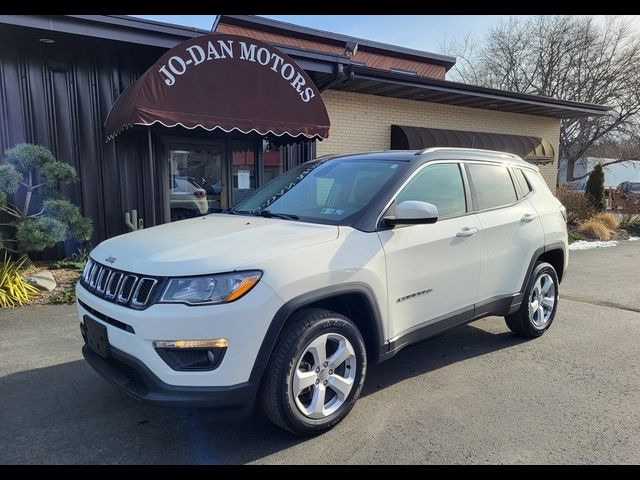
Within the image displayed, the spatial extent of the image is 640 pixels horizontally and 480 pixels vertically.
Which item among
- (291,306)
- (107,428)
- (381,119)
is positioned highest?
(381,119)

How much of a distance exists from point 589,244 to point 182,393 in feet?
39.8

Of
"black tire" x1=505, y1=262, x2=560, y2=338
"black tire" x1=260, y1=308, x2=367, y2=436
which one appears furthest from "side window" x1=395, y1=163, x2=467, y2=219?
"black tire" x1=505, y1=262, x2=560, y2=338

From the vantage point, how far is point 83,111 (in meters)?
8.06

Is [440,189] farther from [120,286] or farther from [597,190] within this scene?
[597,190]

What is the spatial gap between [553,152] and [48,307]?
14.3 meters

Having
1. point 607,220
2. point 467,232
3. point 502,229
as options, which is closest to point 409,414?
point 467,232

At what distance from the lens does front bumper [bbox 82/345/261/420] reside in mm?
2582

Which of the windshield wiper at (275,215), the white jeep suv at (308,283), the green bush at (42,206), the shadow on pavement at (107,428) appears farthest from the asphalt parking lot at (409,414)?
the green bush at (42,206)

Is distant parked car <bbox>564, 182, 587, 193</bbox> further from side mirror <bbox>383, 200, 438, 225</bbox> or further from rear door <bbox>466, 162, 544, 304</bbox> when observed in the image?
side mirror <bbox>383, 200, 438, 225</bbox>

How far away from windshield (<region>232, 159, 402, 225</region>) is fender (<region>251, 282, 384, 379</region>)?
0.52m

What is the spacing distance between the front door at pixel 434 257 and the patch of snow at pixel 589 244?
29.3 ft

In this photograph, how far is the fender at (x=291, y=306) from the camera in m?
2.69

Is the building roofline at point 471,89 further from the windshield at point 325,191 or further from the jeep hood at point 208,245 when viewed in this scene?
the jeep hood at point 208,245
